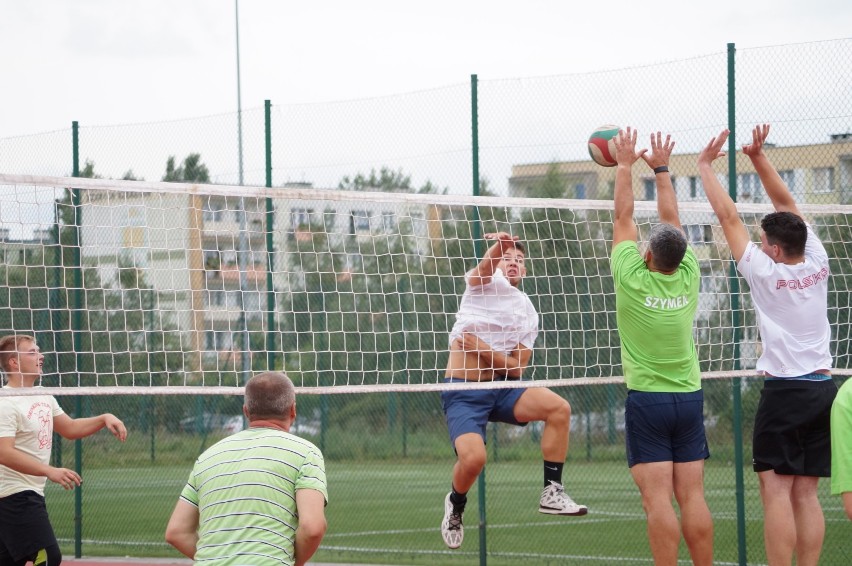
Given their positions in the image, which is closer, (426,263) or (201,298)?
(201,298)

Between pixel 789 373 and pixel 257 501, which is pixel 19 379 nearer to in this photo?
pixel 257 501

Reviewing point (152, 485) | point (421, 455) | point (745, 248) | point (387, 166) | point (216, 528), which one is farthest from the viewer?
point (421, 455)

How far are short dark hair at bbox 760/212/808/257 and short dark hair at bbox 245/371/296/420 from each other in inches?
129

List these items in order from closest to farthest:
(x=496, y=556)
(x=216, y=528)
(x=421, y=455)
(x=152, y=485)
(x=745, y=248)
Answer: (x=216, y=528)
(x=745, y=248)
(x=496, y=556)
(x=152, y=485)
(x=421, y=455)

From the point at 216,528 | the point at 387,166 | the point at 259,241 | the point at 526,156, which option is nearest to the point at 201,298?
the point at 259,241

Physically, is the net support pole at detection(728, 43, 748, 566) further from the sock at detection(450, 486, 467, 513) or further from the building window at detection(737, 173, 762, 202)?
the sock at detection(450, 486, 467, 513)

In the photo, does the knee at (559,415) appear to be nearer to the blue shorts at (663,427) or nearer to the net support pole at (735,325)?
the blue shorts at (663,427)

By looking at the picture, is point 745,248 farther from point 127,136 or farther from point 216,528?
point 127,136

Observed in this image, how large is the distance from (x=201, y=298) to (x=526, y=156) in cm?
353

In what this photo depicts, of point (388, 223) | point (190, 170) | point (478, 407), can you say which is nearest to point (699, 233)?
point (388, 223)

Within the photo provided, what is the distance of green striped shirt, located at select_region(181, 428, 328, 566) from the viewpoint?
4.36 meters

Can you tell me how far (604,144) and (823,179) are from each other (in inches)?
151

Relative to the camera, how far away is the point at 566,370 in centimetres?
1216

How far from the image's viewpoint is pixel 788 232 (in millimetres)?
6559
